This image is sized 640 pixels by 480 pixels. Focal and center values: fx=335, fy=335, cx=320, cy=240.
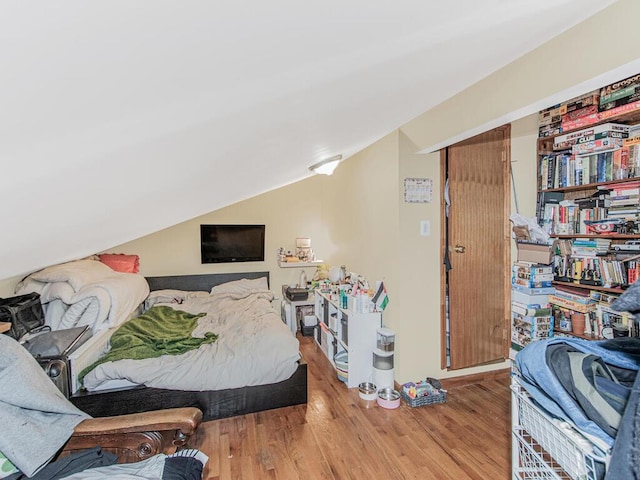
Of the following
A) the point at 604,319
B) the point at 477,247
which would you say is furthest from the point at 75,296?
the point at 604,319

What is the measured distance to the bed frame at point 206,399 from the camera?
233 cm

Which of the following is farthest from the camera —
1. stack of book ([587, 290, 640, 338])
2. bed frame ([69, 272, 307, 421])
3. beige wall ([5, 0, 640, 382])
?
stack of book ([587, 290, 640, 338])

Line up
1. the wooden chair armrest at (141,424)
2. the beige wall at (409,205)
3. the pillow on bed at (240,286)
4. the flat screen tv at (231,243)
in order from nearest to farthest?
1. the beige wall at (409,205)
2. the wooden chair armrest at (141,424)
3. the pillow on bed at (240,286)
4. the flat screen tv at (231,243)

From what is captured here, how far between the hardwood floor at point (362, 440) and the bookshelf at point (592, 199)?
42.0 inches

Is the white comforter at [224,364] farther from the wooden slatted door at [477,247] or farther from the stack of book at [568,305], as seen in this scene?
the stack of book at [568,305]

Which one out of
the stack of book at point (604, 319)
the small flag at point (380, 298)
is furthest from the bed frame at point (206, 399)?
the stack of book at point (604, 319)

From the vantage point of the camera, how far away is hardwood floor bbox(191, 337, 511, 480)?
2039 mm

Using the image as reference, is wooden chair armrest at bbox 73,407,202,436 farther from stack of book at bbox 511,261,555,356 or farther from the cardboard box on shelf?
the cardboard box on shelf

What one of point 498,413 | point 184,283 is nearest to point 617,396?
point 498,413

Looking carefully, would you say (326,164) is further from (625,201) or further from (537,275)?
(625,201)

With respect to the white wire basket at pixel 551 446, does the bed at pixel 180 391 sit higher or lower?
lower

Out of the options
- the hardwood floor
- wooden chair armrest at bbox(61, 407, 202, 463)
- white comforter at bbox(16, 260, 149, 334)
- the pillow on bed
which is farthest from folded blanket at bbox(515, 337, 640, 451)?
the pillow on bed

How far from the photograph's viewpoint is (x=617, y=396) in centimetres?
84

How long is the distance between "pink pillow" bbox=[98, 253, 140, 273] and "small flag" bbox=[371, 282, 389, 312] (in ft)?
10.1
